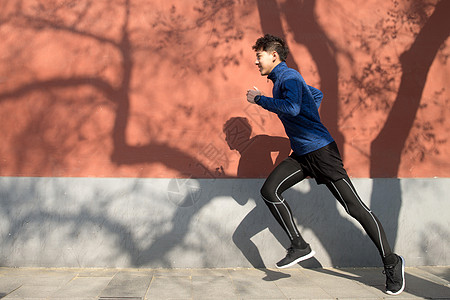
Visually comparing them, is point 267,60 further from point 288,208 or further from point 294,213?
point 294,213

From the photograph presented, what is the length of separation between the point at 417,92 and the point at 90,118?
3432 mm

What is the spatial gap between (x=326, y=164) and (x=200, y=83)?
5.24 ft

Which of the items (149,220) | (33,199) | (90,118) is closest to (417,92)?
(149,220)

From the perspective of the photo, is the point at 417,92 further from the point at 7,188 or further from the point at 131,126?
the point at 7,188

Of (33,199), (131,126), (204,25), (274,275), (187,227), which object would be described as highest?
(204,25)

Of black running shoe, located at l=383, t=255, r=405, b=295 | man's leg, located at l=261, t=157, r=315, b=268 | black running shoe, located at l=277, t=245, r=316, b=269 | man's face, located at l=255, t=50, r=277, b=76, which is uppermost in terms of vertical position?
man's face, located at l=255, t=50, r=277, b=76

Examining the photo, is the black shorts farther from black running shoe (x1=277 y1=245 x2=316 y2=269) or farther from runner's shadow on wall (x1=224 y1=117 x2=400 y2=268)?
runner's shadow on wall (x1=224 y1=117 x2=400 y2=268)

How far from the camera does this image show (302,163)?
150 inches

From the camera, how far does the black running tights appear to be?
361 cm

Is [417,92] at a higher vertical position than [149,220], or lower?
higher

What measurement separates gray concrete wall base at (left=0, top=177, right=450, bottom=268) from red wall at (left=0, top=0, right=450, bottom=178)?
0.57 feet

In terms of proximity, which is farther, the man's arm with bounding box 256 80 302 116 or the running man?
the running man

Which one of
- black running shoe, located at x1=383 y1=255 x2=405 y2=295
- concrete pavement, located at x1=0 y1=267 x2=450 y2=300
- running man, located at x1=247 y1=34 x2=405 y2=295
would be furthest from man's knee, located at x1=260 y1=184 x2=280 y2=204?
black running shoe, located at x1=383 y1=255 x2=405 y2=295

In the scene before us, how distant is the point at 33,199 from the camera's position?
14.2 ft
